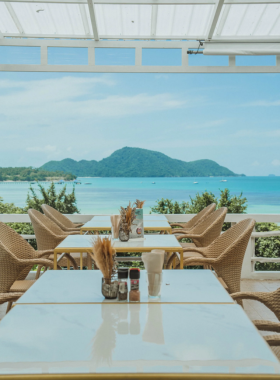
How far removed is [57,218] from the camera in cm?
471

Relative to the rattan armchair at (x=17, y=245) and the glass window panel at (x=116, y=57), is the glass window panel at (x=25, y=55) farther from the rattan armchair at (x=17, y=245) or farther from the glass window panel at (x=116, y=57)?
the rattan armchair at (x=17, y=245)

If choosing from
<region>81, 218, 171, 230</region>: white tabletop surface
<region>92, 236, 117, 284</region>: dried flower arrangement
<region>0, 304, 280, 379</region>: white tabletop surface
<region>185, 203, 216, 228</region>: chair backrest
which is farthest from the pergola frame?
<region>0, 304, 280, 379</region>: white tabletop surface

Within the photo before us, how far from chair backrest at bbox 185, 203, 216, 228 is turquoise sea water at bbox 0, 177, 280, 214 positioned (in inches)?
845

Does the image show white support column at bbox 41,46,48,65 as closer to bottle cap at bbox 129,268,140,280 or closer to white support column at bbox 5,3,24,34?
white support column at bbox 5,3,24,34

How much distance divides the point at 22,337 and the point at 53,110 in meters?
30.4

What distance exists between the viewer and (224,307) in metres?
1.60

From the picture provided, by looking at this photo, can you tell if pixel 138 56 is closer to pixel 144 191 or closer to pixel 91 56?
pixel 91 56

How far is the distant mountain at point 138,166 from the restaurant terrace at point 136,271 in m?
19.8

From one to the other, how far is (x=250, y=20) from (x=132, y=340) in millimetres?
4701

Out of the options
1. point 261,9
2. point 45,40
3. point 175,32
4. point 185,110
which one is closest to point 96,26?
point 45,40

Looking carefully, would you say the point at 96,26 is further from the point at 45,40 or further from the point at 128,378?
the point at 128,378

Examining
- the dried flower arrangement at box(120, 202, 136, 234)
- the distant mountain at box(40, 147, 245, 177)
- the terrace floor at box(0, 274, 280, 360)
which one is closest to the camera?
the dried flower arrangement at box(120, 202, 136, 234)

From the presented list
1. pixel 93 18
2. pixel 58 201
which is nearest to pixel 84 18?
pixel 93 18

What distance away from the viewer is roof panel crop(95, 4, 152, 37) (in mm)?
4836
